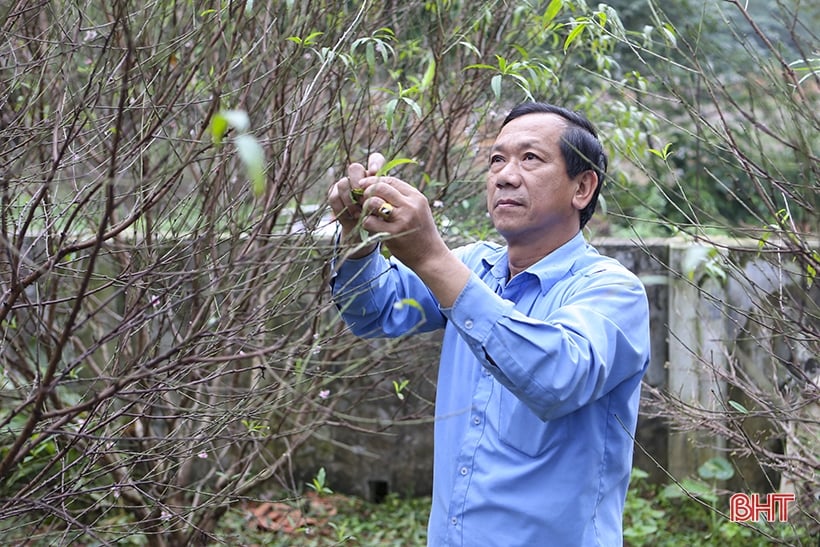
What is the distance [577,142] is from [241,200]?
95cm

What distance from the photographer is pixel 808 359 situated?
4.88 m

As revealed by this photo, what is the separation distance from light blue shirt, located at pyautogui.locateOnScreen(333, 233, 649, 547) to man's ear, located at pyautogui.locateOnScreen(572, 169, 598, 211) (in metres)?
0.09

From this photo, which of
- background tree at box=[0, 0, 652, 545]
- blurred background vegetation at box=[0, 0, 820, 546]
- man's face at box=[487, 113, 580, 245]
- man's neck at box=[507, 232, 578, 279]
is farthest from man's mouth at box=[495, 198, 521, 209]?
background tree at box=[0, 0, 652, 545]

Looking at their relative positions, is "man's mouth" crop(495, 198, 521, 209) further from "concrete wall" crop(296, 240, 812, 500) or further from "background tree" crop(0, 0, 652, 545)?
"concrete wall" crop(296, 240, 812, 500)

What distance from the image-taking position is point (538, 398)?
1.79 metres

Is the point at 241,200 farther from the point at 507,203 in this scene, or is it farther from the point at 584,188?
the point at 584,188

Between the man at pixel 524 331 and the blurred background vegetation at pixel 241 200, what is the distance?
168mm

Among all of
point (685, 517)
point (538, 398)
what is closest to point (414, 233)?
point (538, 398)

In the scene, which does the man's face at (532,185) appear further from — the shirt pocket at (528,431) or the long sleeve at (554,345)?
the shirt pocket at (528,431)

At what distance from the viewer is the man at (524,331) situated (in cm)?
181

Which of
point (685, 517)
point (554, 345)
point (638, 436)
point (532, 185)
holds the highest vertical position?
point (532, 185)

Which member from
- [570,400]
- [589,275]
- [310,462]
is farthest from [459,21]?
[310,462]

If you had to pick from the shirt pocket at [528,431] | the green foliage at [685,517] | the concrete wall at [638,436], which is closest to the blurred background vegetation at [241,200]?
the green foliage at [685,517]

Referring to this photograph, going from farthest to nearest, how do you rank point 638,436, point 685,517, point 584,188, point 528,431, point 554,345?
point 638,436, point 685,517, point 584,188, point 528,431, point 554,345
